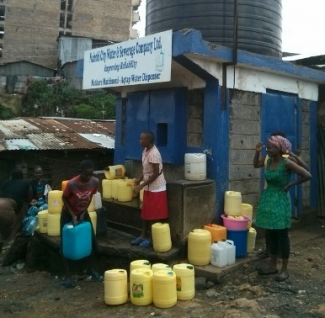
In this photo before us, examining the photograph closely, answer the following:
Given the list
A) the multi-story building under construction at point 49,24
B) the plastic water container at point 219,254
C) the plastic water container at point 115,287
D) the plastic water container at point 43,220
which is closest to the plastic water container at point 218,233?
the plastic water container at point 219,254

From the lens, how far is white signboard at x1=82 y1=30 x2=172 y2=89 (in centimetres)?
542

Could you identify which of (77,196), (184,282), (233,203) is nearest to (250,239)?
(233,203)

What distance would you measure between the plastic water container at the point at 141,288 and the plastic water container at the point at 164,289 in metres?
0.08

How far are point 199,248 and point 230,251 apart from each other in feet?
1.44

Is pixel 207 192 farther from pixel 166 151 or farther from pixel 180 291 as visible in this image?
pixel 180 291

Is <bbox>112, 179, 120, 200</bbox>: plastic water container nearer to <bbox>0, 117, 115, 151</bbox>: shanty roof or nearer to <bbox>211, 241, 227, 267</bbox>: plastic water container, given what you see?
<bbox>211, 241, 227, 267</bbox>: plastic water container

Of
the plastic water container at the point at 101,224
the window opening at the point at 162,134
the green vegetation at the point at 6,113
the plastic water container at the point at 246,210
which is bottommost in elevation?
the plastic water container at the point at 101,224

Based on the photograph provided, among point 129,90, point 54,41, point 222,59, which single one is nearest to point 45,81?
point 54,41

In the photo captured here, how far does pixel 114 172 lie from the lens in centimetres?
729

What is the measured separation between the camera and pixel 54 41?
40.6m

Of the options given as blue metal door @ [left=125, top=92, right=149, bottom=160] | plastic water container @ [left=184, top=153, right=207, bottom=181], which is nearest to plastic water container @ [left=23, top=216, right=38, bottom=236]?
blue metal door @ [left=125, top=92, right=149, bottom=160]

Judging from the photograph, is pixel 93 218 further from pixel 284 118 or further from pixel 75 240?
pixel 284 118

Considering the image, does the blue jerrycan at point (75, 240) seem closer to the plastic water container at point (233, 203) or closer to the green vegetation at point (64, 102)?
the plastic water container at point (233, 203)

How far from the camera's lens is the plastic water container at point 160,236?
16.8ft
